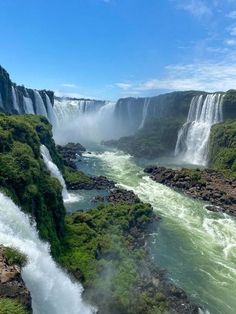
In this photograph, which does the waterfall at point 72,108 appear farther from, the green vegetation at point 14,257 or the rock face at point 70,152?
the green vegetation at point 14,257

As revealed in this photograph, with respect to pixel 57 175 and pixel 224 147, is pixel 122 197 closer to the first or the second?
pixel 57 175

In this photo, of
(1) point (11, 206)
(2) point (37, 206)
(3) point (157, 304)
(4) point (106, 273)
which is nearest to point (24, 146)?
(2) point (37, 206)

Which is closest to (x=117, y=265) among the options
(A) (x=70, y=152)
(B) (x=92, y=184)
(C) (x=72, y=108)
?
(B) (x=92, y=184)

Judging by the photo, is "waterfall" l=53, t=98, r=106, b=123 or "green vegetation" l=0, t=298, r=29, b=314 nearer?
"green vegetation" l=0, t=298, r=29, b=314

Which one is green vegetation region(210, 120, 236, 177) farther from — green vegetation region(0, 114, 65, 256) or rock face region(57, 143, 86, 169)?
green vegetation region(0, 114, 65, 256)

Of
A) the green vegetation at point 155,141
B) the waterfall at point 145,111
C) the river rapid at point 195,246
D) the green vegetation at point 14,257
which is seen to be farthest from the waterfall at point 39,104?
the green vegetation at point 14,257

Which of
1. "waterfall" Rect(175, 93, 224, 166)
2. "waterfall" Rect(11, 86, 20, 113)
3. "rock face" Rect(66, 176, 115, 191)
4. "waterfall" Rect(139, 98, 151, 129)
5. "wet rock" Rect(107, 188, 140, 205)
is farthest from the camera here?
"waterfall" Rect(139, 98, 151, 129)

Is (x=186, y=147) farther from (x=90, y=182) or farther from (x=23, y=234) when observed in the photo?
(x=23, y=234)

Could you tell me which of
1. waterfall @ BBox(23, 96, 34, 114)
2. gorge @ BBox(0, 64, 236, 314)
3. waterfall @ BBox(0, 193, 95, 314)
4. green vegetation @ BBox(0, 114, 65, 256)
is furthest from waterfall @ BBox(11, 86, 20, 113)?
waterfall @ BBox(0, 193, 95, 314)
